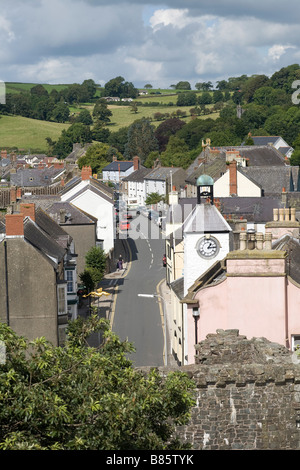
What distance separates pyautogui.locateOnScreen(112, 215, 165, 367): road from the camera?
46.8 m

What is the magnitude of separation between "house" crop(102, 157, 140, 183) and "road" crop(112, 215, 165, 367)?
6523 cm

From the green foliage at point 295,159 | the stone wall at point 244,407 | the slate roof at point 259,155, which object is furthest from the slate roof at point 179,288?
the green foliage at point 295,159

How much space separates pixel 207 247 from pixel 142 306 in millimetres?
22668

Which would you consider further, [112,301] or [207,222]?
[112,301]

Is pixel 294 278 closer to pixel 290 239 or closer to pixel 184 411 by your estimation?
pixel 290 239

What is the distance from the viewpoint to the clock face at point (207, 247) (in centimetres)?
3866

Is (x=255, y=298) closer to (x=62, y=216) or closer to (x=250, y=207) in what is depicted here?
(x=62, y=216)

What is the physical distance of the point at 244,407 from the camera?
20797 mm

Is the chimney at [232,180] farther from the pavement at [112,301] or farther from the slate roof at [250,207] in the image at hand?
the pavement at [112,301]

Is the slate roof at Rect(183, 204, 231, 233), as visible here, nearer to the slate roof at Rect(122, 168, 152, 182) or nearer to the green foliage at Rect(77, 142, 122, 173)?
the slate roof at Rect(122, 168, 152, 182)

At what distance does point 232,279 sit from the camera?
104 ft

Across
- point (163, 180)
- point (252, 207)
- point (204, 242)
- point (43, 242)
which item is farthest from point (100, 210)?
point (163, 180)

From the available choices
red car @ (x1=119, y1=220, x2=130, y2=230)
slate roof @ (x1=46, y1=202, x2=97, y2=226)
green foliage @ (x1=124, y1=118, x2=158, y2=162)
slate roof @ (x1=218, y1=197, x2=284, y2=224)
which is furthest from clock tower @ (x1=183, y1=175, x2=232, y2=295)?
green foliage @ (x1=124, y1=118, x2=158, y2=162)
